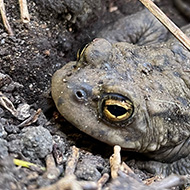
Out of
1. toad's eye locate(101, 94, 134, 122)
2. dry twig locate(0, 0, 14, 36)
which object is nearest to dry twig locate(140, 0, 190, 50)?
toad's eye locate(101, 94, 134, 122)

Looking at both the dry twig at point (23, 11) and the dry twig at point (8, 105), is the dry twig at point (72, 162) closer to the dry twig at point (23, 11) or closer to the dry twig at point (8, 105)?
the dry twig at point (8, 105)

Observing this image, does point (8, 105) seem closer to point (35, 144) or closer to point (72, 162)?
point (35, 144)

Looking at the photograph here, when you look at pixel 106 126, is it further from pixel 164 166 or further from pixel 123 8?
pixel 123 8

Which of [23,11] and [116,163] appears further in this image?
[23,11]

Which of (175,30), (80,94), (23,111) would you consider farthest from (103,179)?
(175,30)

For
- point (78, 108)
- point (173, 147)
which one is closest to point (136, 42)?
point (173, 147)

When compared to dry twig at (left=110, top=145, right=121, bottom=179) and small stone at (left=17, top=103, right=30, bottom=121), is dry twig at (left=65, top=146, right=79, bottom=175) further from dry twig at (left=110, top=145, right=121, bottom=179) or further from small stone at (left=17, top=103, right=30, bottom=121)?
small stone at (left=17, top=103, right=30, bottom=121)
